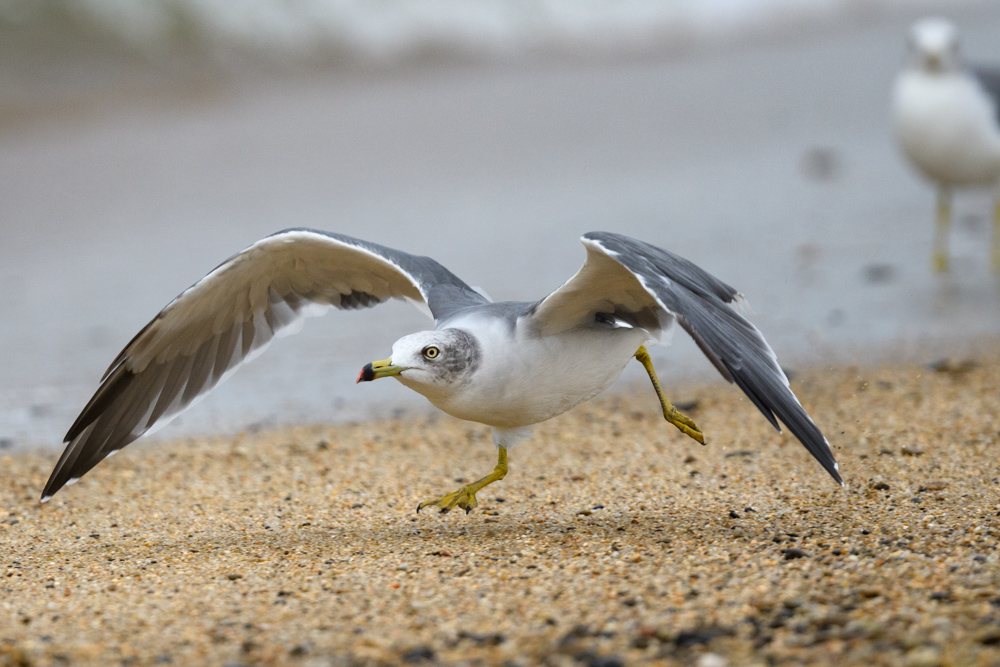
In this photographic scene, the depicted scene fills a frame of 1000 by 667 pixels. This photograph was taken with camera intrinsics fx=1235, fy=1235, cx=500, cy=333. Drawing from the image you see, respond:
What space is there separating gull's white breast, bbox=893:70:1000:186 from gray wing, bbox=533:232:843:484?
184 inches

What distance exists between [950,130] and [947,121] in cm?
7

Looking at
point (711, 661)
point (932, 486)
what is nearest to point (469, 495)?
point (932, 486)

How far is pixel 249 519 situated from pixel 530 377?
1.24 m

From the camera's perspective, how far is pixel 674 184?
1112 centimetres

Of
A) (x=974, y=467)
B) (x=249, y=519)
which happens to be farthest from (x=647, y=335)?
(x=249, y=519)

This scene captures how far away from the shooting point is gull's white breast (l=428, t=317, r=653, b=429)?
13.3 ft

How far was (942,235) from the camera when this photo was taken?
28.0 ft

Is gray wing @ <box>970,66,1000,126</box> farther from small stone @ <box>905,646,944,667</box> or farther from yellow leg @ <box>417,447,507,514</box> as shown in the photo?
small stone @ <box>905,646,944,667</box>

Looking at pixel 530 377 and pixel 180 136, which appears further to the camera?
pixel 180 136

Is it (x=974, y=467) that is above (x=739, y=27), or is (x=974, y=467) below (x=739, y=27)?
below

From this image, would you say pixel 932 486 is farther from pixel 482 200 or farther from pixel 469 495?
pixel 482 200

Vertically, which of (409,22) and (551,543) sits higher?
(409,22)

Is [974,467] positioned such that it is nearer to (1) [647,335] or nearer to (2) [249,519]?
(1) [647,335]

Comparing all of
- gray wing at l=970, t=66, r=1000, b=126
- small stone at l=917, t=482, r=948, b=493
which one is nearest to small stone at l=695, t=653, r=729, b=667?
small stone at l=917, t=482, r=948, b=493
